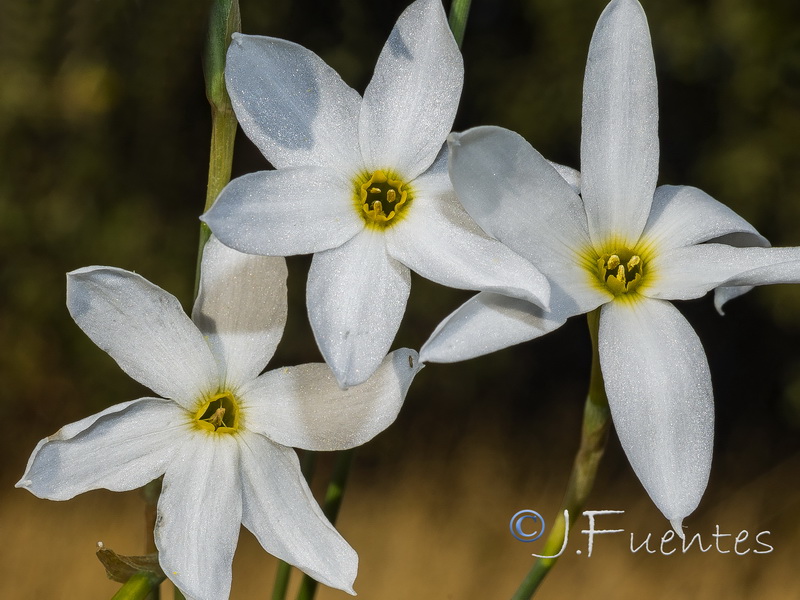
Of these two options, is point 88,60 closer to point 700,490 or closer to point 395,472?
point 395,472

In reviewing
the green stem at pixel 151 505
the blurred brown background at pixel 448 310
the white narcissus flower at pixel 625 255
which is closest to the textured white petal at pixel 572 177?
the white narcissus flower at pixel 625 255

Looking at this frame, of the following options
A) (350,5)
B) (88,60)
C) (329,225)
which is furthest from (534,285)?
(88,60)

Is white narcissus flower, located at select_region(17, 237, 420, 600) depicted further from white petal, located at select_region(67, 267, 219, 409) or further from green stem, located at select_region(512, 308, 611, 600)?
green stem, located at select_region(512, 308, 611, 600)

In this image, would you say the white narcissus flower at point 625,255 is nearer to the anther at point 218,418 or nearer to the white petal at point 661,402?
the white petal at point 661,402

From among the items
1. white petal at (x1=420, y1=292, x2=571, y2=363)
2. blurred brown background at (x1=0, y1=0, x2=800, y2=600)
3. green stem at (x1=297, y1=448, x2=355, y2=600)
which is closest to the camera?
white petal at (x1=420, y1=292, x2=571, y2=363)

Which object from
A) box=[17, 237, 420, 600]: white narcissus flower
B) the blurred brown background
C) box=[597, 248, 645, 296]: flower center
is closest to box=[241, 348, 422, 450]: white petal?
box=[17, 237, 420, 600]: white narcissus flower

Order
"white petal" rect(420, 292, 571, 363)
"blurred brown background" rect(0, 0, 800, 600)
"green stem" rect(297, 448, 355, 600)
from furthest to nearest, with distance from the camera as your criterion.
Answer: "blurred brown background" rect(0, 0, 800, 600) → "green stem" rect(297, 448, 355, 600) → "white petal" rect(420, 292, 571, 363)

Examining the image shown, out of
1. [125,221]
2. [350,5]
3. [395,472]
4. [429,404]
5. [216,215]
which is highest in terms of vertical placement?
[350,5]
